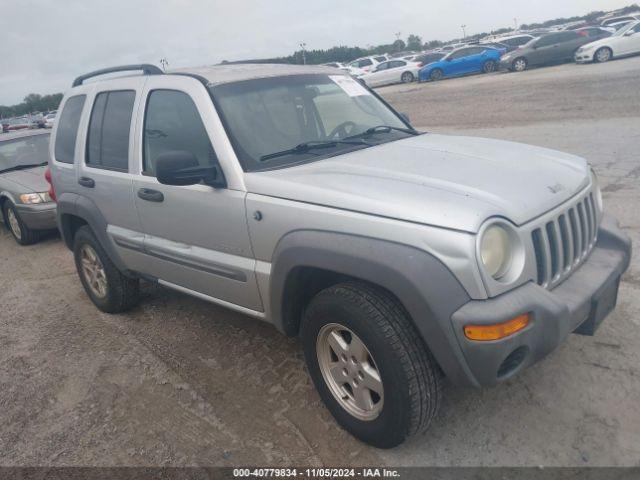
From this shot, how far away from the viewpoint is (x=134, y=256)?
14.1 feet

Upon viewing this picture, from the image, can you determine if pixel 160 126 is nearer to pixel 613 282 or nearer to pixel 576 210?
pixel 576 210

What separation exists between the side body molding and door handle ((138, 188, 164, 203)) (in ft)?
4.72

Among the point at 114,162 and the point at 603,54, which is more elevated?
the point at 114,162

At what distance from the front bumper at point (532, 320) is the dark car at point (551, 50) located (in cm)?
2272

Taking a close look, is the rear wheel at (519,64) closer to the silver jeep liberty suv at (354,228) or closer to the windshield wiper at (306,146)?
the silver jeep liberty suv at (354,228)

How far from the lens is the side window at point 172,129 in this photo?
11.6 ft

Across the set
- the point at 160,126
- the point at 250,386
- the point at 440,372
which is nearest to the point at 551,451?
the point at 440,372

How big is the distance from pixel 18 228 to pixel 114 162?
445cm

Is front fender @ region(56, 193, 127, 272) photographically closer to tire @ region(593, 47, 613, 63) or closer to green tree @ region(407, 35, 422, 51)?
tire @ region(593, 47, 613, 63)

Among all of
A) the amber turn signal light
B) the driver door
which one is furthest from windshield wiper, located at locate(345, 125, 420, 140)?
the driver door

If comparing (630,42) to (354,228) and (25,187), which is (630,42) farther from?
(354,228)

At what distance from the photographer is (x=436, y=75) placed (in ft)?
89.5

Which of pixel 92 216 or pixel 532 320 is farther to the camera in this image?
pixel 92 216

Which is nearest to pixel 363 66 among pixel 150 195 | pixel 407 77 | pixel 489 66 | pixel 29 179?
pixel 407 77
